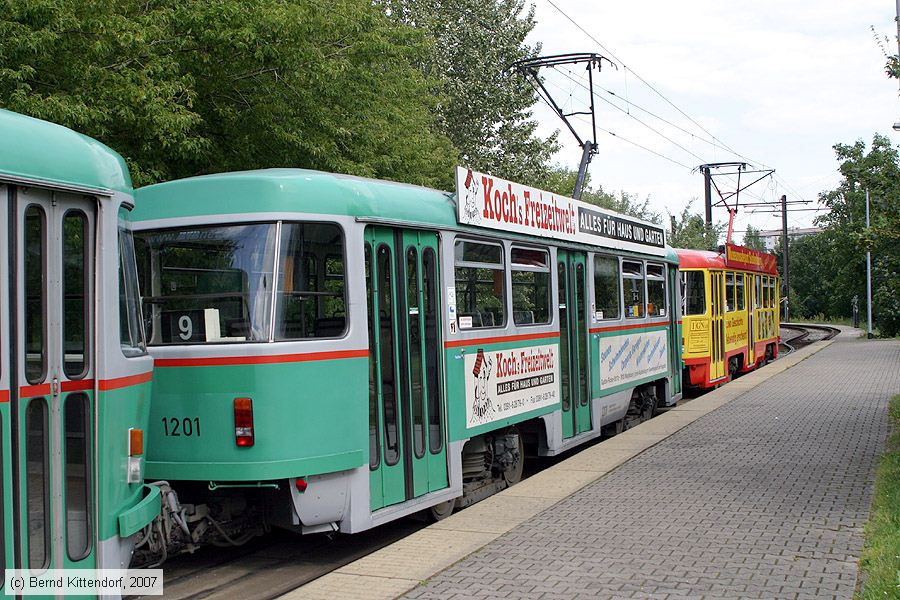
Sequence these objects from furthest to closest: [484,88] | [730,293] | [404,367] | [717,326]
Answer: [484,88] → [730,293] → [717,326] → [404,367]

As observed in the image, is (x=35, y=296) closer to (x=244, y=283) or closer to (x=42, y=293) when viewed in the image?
(x=42, y=293)

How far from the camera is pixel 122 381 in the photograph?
5.77 meters

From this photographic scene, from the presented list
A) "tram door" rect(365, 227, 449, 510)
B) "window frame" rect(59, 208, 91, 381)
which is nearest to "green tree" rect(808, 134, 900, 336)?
"tram door" rect(365, 227, 449, 510)

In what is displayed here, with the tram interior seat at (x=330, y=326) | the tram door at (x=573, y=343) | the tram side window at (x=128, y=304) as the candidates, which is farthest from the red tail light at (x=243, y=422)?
the tram door at (x=573, y=343)

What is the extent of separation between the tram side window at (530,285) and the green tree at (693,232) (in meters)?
37.3

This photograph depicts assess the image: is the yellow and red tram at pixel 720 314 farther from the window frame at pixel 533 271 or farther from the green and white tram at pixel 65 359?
the green and white tram at pixel 65 359

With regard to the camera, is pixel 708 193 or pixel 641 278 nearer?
pixel 641 278

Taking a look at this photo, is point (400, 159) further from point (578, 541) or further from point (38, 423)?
point (38, 423)

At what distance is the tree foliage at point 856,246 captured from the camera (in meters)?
11.6

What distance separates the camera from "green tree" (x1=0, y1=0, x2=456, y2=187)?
1020cm

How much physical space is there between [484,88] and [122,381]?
26701 millimetres

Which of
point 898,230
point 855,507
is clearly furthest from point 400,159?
point 855,507

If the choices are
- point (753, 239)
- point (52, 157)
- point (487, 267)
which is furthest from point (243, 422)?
point (753, 239)

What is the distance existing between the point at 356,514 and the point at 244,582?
3.04 ft
